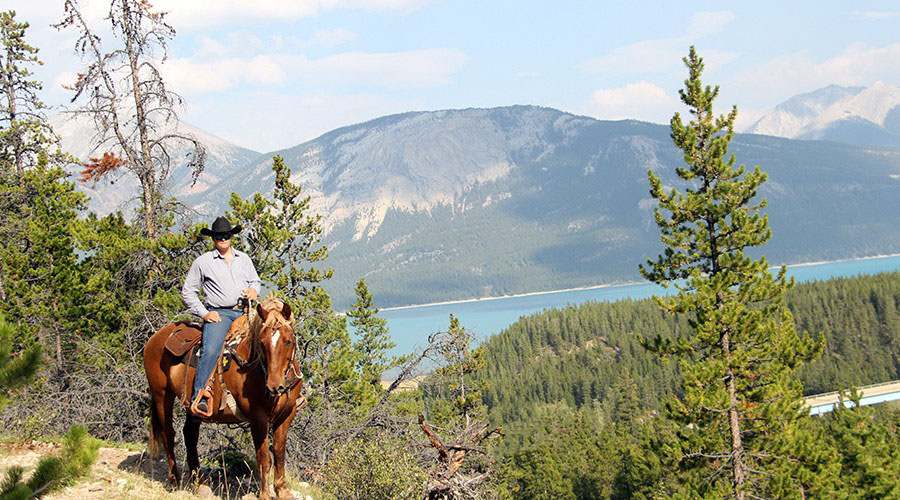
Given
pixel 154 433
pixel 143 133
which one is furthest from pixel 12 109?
pixel 154 433

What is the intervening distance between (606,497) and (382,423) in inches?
2430

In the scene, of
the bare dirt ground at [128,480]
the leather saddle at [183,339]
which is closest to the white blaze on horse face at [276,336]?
the leather saddle at [183,339]

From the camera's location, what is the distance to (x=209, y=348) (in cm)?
947

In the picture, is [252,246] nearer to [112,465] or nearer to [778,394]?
[112,465]

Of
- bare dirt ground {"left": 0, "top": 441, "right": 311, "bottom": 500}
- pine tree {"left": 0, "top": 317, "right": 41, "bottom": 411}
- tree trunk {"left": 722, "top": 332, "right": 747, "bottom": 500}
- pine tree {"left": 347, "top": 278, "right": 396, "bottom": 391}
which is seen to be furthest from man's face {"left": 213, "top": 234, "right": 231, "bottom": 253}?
pine tree {"left": 347, "top": 278, "right": 396, "bottom": 391}

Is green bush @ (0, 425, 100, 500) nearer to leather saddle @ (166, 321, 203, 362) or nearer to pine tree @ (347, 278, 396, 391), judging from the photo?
leather saddle @ (166, 321, 203, 362)

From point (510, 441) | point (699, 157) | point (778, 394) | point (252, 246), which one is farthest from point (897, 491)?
point (510, 441)

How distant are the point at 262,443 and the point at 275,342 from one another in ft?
5.06

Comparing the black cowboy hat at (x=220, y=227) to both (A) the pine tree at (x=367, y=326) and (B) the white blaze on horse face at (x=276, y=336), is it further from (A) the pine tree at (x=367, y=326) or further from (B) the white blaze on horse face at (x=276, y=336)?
(A) the pine tree at (x=367, y=326)

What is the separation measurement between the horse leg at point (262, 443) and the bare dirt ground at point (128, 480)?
2.97ft

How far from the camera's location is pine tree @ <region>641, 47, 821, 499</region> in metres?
23.7

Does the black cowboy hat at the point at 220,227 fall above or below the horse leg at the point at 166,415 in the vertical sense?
above

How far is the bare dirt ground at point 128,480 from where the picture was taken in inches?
363

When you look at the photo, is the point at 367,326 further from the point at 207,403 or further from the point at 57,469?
the point at 57,469
